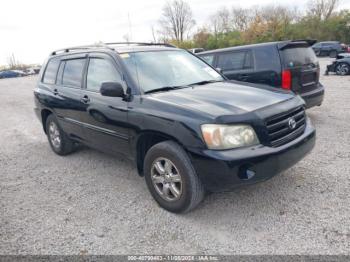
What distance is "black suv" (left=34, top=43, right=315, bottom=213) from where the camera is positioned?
2875 mm

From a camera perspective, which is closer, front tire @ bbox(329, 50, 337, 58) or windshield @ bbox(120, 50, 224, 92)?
windshield @ bbox(120, 50, 224, 92)

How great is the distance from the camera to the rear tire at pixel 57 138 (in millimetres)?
5316

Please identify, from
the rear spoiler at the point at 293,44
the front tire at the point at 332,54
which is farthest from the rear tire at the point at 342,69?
the front tire at the point at 332,54

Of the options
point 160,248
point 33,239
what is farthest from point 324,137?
point 33,239

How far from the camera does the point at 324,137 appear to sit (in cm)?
547

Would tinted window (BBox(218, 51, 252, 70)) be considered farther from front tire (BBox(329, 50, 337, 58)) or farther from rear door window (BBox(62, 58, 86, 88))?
front tire (BBox(329, 50, 337, 58))

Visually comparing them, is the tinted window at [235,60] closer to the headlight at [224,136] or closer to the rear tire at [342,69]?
the headlight at [224,136]

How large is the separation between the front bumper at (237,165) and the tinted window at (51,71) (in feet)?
11.2

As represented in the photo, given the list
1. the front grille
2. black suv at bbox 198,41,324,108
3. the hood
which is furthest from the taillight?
the front grille

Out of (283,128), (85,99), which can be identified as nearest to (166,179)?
(283,128)

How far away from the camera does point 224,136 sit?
2854 mm

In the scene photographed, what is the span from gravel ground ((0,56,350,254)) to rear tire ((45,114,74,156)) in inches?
19.1

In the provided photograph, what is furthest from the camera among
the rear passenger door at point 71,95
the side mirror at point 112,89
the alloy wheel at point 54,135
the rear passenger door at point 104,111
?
the alloy wheel at point 54,135

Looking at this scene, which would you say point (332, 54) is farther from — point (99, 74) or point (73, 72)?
point (99, 74)
